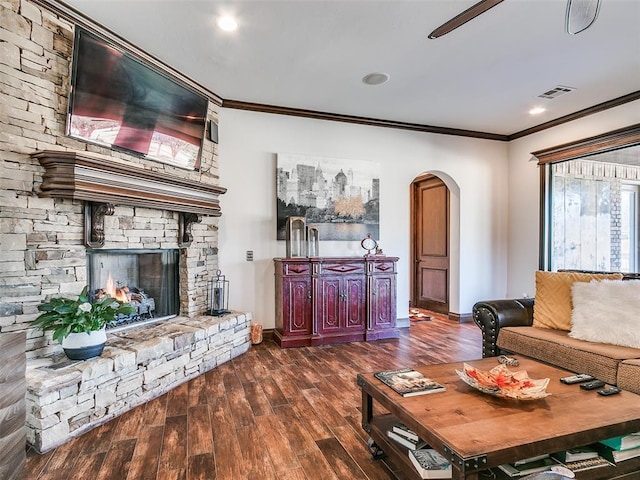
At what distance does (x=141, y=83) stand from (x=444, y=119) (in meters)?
3.82

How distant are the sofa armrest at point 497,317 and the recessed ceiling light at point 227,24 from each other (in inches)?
124

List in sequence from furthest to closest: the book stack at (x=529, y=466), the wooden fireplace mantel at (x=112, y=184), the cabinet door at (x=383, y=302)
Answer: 1. the cabinet door at (x=383, y=302)
2. the wooden fireplace mantel at (x=112, y=184)
3. the book stack at (x=529, y=466)

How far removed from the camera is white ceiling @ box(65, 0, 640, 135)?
2.65 metres

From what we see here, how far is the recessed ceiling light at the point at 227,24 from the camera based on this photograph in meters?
2.76

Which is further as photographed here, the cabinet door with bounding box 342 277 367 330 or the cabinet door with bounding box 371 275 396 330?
the cabinet door with bounding box 371 275 396 330

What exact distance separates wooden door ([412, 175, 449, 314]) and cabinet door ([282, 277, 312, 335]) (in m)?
2.82

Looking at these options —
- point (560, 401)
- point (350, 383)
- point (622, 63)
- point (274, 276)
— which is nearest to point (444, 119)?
point (622, 63)

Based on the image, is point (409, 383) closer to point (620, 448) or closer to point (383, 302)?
point (620, 448)

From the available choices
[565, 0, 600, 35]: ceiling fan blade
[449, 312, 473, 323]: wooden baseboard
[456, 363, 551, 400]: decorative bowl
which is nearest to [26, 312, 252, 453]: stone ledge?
[456, 363, 551, 400]: decorative bowl

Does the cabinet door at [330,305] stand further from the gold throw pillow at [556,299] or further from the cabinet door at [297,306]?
the gold throw pillow at [556,299]

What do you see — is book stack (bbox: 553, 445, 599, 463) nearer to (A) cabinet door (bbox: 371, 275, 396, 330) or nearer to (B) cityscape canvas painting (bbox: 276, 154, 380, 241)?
(A) cabinet door (bbox: 371, 275, 396, 330)

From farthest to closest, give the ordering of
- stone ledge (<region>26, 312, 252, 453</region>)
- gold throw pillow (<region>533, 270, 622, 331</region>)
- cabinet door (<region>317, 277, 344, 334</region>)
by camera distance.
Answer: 1. cabinet door (<region>317, 277, 344, 334</region>)
2. gold throw pillow (<region>533, 270, 622, 331</region>)
3. stone ledge (<region>26, 312, 252, 453</region>)

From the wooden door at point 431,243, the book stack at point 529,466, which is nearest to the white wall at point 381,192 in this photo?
the wooden door at point 431,243

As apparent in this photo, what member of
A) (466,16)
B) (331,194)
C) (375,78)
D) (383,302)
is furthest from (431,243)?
(466,16)
